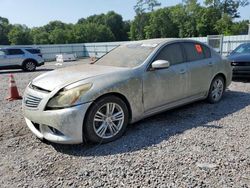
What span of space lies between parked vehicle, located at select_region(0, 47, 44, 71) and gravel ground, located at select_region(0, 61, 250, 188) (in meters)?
11.6

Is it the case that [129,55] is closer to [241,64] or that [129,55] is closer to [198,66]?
[198,66]

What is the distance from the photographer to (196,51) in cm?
517

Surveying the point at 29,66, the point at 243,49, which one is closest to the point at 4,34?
the point at 29,66

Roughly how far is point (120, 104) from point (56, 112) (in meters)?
0.97

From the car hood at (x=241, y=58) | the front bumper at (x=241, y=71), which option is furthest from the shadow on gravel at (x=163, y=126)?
the car hood at (x=241, y=58)

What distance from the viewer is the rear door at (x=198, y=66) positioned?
4898 millimetres

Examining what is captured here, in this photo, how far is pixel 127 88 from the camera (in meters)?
3.83

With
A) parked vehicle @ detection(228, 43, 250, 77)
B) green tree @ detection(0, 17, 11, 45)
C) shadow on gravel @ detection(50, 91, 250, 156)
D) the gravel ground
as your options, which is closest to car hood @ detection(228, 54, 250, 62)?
parked vehicle @ detection(228, 43, 250, 77)

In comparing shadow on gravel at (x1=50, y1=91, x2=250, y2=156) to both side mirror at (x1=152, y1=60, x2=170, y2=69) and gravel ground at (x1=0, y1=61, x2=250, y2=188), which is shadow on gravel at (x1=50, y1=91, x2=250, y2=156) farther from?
side mirror at (x1=152, y1=60, x2=170, y2=69)

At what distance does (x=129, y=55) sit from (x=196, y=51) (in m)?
1.56

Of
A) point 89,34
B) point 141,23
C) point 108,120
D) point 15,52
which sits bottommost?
point 108,120

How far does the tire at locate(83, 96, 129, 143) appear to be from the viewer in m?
3.49

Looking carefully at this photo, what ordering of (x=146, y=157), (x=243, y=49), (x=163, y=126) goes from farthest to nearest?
(x=243, y=49) < (x=163, y=126) < (x=146, y=157)

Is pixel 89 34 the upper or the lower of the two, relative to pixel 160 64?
upper
